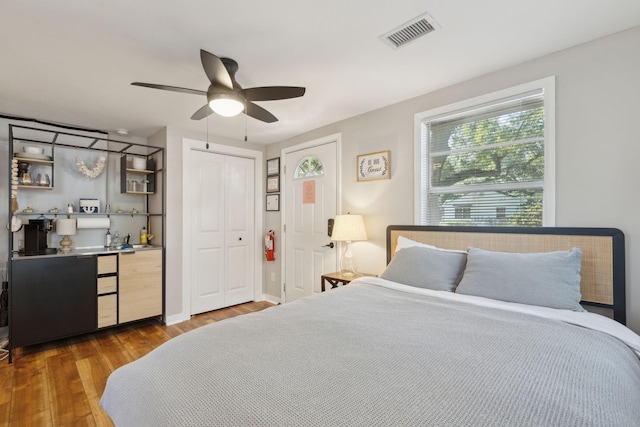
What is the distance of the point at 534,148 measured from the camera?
2201mm

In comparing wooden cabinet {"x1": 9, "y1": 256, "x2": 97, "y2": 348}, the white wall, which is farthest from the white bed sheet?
wooden cabinet {"x1": 9, "y1": 256, "x2": 97, "y2": 348}

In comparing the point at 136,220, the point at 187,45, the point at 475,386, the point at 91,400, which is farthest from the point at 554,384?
the point at 136,220

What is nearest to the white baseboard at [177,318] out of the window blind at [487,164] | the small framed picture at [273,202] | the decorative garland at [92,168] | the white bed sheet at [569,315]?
the small framed picture at [273,202]

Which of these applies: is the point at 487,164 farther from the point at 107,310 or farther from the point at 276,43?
the point at 107,310

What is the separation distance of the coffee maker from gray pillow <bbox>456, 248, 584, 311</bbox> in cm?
386

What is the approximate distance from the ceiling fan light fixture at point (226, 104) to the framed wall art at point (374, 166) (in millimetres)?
1496

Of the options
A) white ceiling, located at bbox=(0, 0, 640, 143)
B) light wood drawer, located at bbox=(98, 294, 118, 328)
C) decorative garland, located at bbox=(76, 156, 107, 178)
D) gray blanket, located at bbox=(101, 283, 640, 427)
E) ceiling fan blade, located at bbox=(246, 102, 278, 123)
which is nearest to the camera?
gray blanket, located at bbox=(101, 283, 640, 427)

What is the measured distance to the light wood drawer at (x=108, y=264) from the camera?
3172mm

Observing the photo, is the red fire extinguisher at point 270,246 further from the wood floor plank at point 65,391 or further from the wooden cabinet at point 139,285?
the wood floor plank at point 65,391

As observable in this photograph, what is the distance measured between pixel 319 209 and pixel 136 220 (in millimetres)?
2443

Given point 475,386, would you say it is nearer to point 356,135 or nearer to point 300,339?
point 300,339

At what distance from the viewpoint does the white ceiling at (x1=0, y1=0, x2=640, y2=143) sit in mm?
1624

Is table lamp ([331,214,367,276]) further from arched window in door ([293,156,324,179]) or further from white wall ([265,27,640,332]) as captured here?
white wall ([265,27,640,332])

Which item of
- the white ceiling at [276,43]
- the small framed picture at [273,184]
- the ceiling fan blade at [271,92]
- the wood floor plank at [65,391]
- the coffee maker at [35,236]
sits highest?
the white ceiling at [276,43]
